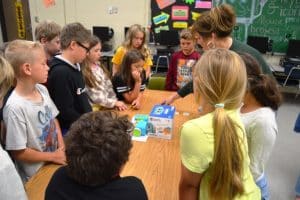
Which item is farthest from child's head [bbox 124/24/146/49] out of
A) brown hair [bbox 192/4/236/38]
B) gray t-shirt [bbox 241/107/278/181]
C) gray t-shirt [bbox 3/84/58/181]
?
gray t-shirt [bbox 241/107/278/181]

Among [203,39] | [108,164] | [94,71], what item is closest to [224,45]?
[203,39]

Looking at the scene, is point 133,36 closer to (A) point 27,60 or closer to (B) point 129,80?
(B) point 129,80

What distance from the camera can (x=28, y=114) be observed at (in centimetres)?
143

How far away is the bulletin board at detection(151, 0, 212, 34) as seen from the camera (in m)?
5.49

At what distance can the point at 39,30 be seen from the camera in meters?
2.62

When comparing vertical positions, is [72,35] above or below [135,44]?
above

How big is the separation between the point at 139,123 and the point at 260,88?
0.80 m

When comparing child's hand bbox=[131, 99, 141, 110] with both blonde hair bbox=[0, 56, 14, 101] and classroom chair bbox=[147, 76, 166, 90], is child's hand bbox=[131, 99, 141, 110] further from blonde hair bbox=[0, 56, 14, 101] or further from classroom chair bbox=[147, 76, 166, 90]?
blonde hair bbox=[0, 56, 14, 101]

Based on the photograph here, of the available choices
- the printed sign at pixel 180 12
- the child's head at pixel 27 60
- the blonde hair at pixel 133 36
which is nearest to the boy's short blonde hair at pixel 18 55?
the child's head at pixel 27 60

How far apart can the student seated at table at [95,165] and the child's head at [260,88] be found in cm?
78

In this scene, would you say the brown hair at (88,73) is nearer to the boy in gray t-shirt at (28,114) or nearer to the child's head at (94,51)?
the child's head at (94,51)

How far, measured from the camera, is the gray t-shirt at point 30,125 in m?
1.38

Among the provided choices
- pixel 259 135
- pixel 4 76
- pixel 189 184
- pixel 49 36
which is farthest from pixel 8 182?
pixel 49 36

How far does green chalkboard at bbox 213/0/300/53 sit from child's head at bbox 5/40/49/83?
4658mm
